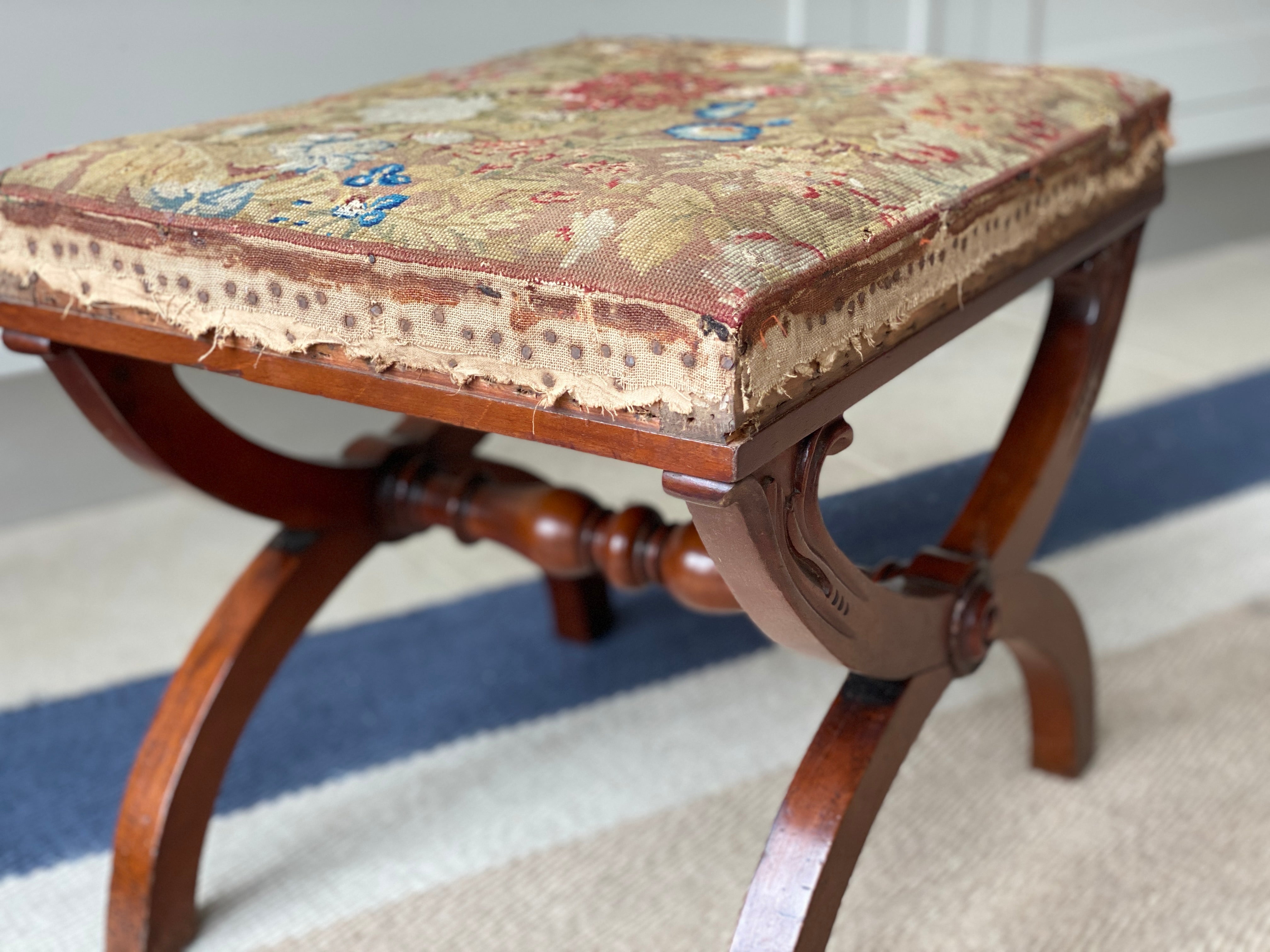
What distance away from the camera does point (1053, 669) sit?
2.76ft

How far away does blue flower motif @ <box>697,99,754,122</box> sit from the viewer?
0.67 m

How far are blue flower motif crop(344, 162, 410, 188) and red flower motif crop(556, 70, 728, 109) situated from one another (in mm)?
163

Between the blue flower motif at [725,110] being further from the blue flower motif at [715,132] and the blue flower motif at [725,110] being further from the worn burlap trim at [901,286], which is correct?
the worn burlap trim at [901,286]

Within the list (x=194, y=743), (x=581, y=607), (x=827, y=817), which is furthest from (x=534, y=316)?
(x=581, y=607)

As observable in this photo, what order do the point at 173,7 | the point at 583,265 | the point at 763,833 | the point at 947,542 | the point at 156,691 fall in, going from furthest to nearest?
1. the point at 173,7
2. the point at 156,691
3. the point at 763,833
4. the point at 947,542
5. the point at 583,265

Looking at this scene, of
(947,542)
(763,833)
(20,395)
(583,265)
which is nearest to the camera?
(583,265)

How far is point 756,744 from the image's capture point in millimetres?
938

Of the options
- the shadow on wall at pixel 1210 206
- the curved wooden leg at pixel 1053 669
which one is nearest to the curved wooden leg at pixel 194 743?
the curved wooden leg at pixel 1053 669

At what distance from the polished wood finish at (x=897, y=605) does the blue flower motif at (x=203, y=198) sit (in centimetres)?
24

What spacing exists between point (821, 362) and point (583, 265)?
10cm

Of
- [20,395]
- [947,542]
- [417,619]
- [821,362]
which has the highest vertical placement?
[821,362]

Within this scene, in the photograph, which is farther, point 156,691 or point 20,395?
point 20,395

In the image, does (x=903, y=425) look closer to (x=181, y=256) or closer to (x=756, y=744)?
(x=756, y=744)

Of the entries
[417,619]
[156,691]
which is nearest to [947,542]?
[417,619]
